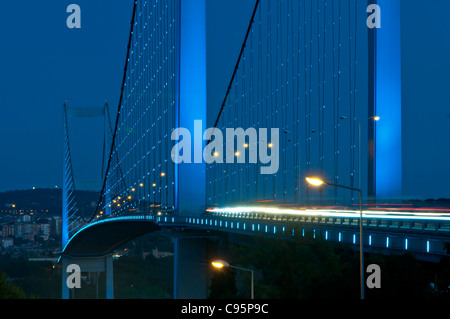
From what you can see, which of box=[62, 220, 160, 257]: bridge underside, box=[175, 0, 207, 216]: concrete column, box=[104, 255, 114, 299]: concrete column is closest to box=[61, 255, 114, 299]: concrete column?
box=[104, 255, 114, 299]: concrete column

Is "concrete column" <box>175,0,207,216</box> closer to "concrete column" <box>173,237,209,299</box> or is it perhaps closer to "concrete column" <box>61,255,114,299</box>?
"concrete column" <box>173,237,209,299</box>

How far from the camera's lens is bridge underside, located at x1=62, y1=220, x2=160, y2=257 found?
62.3 m

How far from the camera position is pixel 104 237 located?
7350 cm

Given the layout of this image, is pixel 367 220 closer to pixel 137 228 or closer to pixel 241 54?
pixel 241 54

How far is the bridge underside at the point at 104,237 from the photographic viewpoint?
62.3 meters

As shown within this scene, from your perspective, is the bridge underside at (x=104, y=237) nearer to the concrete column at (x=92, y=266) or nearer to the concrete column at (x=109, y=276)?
the concrete column at (x=92, y=266)

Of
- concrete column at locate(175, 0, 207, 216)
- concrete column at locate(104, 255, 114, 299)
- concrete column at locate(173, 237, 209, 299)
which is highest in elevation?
concrete column at locate(175, 0, 207, 216)

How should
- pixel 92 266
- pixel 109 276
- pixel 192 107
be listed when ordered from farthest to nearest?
pixel 109 276 → pixel 92 266 → pixel 192 107

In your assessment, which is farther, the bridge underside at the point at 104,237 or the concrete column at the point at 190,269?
the bridge underside at the point at 104,237

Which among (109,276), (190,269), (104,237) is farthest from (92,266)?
(190,269)

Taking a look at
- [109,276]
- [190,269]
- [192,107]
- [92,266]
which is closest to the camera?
[190,269]

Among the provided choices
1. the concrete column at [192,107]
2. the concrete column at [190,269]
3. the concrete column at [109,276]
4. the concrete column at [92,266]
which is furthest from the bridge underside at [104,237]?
the concrete column at [190,269]

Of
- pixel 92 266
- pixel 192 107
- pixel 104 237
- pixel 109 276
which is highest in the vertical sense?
pixel 192 107

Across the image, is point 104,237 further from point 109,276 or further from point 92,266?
point 109,276
